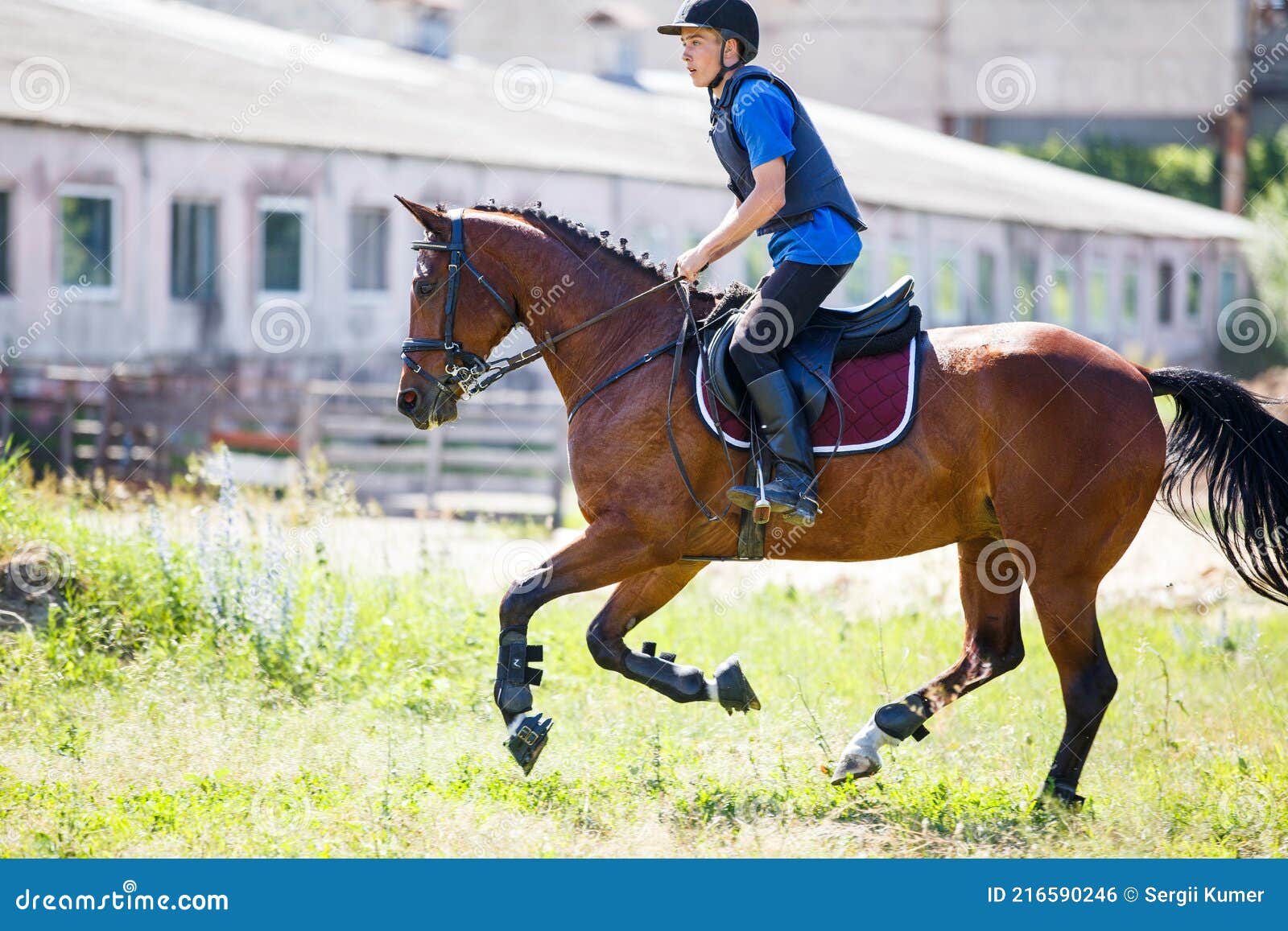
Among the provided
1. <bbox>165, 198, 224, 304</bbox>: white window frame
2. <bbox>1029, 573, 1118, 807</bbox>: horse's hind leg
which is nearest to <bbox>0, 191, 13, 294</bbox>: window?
<bbox>165, 198, 224, 304</bbox>: white window frame

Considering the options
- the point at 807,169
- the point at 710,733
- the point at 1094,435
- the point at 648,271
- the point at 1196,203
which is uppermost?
the point at 1196,203

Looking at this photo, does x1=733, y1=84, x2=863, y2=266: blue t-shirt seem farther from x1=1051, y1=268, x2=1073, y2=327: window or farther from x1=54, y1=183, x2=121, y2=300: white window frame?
x1=1051, y1=268, x2=1073, y2=327: window

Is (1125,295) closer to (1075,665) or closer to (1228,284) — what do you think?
(1228,284)

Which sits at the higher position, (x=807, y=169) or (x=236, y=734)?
(x=807, y=169)

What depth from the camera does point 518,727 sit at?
5777mm

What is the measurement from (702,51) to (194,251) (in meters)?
16.7

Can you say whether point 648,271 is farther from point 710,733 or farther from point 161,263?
point 161,263

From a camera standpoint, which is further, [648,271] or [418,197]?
[418,197]

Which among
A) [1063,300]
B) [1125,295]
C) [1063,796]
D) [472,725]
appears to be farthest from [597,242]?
[1125,295]

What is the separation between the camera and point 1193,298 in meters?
43.2

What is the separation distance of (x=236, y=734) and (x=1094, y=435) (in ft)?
13.8

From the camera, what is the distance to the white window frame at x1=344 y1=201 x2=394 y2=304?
22.2 meters

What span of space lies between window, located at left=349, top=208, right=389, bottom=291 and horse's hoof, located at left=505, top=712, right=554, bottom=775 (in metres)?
17.8

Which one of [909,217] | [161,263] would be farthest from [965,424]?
[909,217]
